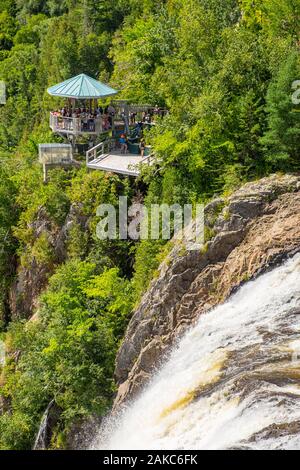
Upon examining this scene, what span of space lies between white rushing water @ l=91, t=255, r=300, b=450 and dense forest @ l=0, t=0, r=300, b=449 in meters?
3.31

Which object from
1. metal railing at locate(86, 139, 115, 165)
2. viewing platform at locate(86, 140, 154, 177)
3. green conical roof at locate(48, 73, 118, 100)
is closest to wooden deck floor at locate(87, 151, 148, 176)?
viewing platform at locate(86, 140, 154, 177)

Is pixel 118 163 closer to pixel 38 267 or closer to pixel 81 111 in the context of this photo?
pixel 81 111

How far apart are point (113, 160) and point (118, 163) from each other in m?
0.57

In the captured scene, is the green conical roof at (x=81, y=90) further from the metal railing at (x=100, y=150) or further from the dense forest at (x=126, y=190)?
the dense forest at (x=126, y=190)

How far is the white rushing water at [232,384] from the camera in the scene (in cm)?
1875

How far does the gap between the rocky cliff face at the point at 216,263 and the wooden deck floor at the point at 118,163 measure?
6174 mm

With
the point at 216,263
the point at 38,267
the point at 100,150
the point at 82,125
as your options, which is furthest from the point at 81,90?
the point at 216,263

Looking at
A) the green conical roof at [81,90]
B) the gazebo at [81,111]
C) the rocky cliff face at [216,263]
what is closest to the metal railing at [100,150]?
the gazebo at [81,111]

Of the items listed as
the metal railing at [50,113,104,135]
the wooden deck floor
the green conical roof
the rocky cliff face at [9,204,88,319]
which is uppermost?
the green conical roof

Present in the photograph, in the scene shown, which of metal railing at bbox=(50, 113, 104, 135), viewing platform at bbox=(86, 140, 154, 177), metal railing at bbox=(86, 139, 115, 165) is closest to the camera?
viewing platform at bbox=(86, 140, 154, 177)

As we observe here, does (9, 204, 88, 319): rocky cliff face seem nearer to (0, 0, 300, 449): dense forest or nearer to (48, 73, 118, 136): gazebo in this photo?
(0, 0, 300, 449): dense forest

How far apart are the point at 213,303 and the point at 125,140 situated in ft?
39.5

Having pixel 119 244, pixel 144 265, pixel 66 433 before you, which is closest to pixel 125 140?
pixel 119 244

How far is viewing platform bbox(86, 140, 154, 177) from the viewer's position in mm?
32094
